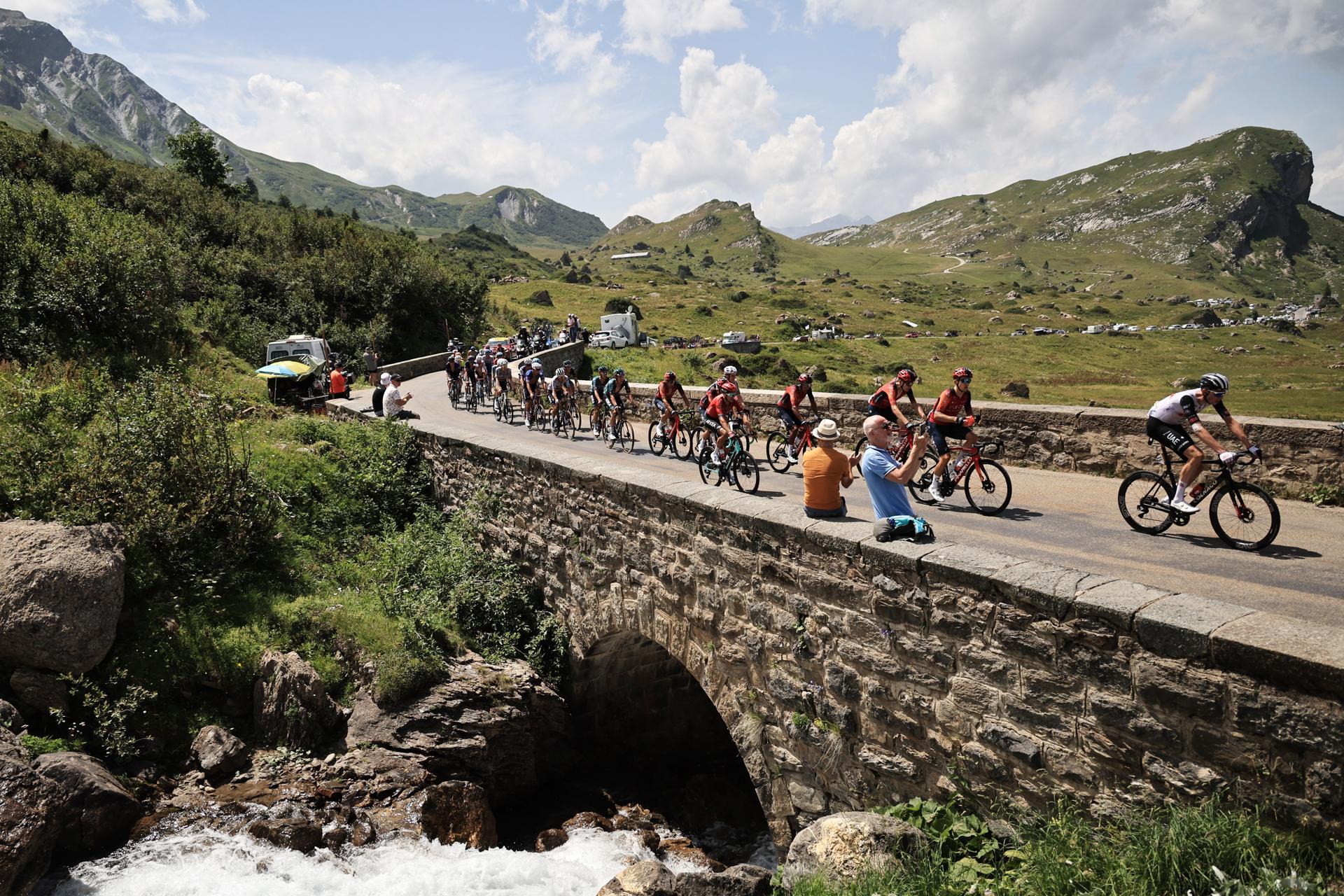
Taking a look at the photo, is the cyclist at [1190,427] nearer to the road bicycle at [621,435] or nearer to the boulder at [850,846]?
the boulder at [850,846]

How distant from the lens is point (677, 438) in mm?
16109

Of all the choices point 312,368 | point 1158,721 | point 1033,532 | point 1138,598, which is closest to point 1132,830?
point 1158,721

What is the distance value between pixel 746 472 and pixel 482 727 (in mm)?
5778

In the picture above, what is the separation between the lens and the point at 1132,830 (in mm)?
4258

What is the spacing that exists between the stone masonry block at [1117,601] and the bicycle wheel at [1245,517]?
3894mm

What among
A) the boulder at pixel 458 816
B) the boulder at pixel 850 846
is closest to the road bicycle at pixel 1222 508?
the boulder at pixel 850 846

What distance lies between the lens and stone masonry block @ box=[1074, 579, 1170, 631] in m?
4.29

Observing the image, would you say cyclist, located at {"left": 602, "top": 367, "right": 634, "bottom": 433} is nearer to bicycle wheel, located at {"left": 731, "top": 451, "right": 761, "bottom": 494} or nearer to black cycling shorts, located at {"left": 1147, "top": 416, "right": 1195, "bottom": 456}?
Answer: bicycle wheel, located at {"left": 731, "top": 451, "right": 761, "bottom": 494}

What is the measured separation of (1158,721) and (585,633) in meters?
8.00

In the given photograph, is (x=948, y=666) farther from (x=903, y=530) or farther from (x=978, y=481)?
(x=978, y=481)

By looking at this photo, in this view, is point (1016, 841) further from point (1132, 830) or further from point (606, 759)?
point (606, 759)

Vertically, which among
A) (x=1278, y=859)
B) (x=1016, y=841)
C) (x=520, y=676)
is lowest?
(x=520, y=676)

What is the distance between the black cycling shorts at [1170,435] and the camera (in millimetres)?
7820

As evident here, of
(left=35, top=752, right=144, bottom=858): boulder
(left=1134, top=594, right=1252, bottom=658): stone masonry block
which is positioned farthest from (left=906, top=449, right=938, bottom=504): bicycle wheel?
(left=35, top=752, right=144, bottom=858): boulder
